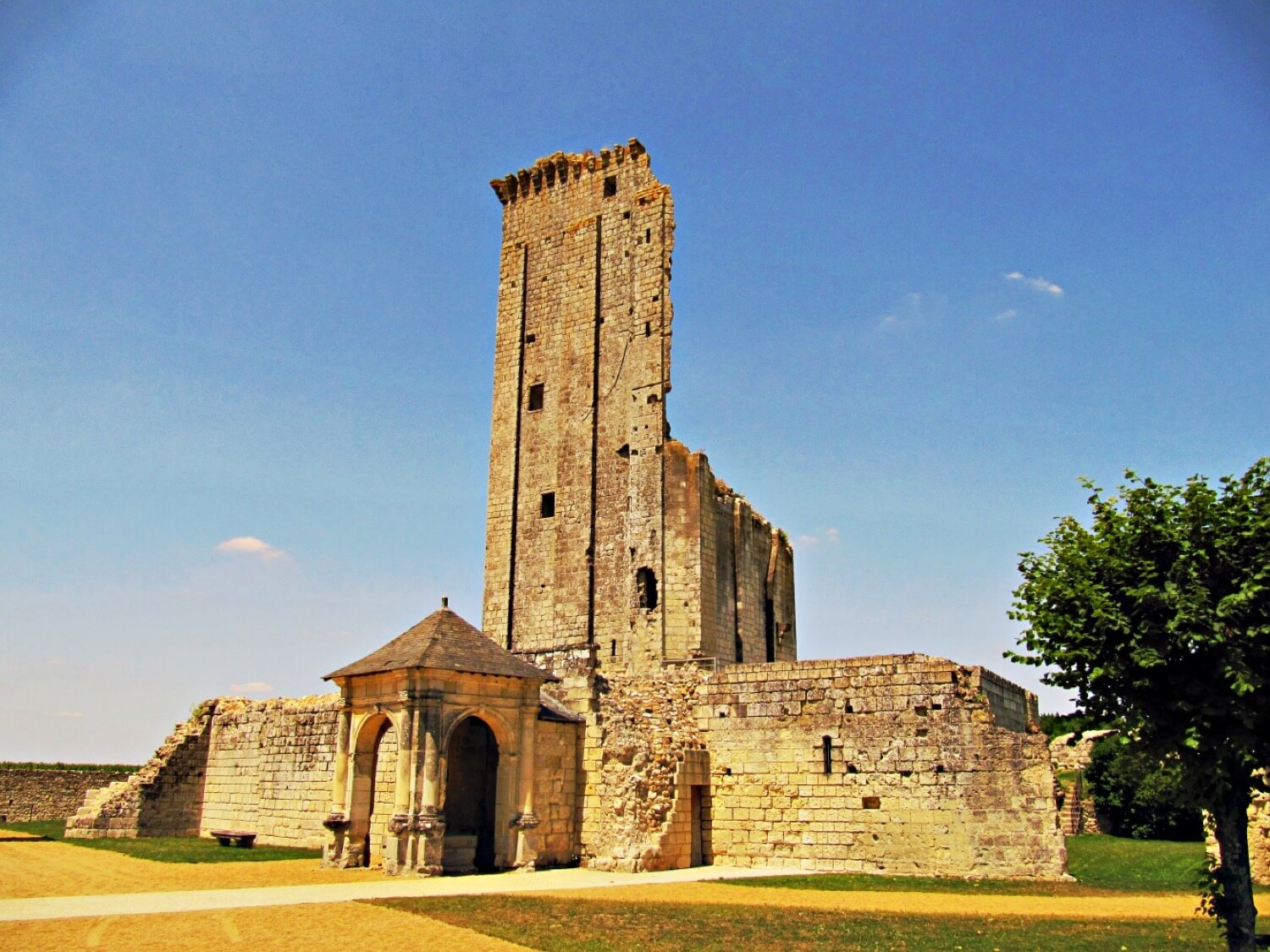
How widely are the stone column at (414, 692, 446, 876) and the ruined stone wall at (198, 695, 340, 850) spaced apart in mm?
6790

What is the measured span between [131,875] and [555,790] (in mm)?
6498

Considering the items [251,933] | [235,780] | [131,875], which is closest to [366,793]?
[131,875]

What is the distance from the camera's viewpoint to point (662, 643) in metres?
23.2

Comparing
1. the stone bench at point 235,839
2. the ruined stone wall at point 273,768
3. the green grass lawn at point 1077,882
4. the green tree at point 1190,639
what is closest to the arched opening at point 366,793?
the stone bench at point 235,839

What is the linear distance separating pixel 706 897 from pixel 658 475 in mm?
12758

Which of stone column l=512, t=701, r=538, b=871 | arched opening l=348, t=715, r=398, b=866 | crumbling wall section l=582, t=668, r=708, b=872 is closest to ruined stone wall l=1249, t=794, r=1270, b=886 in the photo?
crumbling wall section l=582, t=668, r=708, b=872

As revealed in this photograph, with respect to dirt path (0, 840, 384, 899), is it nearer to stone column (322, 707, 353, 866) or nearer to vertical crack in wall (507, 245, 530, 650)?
stone column (322, 707, 353, 866)

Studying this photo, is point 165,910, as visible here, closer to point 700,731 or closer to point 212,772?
point 700,731

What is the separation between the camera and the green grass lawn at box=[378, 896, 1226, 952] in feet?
30.3

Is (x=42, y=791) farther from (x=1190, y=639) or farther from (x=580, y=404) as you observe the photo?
(x=1190, y=639)

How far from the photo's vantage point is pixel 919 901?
1264 cm

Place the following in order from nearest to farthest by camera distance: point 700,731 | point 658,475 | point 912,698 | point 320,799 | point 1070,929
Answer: point 1070,929 → point 912,698 → point 700,731 → point 320,799 → point 658,475

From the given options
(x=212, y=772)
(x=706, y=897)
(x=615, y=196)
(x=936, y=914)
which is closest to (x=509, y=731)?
(x=706, y=897)

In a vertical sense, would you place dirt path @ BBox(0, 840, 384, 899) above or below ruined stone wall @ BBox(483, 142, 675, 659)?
below
